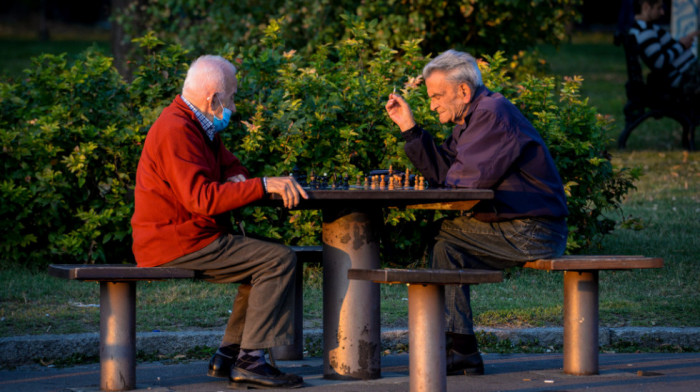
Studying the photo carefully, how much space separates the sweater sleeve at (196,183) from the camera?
471cm

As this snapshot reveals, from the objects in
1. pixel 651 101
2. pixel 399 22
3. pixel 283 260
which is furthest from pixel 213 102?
pixel 651 101

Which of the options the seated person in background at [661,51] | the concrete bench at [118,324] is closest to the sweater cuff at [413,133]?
the concrete bench at [118,324]

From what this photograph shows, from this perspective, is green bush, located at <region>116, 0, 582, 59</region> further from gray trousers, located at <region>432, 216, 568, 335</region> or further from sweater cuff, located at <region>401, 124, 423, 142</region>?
gray trousers, located at <region>432, 216, 568, 335</region>

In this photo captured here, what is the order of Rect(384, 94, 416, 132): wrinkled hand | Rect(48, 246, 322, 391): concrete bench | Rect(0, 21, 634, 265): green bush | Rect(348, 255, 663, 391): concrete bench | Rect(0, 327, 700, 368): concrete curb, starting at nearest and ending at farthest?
Rect(348, 255, 663, 391): concrete bench < Rect(48, 246, 322, 391): concrete bench < Rect(384, 94, 416, 132): wrinkled hand < Rect(0, 327, 700, 368): concrete curb < Rect(0, 21, 634, 265): green bush

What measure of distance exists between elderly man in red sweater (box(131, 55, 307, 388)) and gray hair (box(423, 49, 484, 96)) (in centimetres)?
108

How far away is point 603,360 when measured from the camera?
227 inches

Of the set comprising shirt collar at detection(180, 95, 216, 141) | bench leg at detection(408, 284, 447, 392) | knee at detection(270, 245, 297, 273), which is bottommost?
bench leg at detection(408, 284, 447, 392)

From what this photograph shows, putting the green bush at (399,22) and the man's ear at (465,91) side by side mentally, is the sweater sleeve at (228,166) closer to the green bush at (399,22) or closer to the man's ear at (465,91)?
the man's ear at (465,91)

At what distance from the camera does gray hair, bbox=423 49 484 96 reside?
5.36 m

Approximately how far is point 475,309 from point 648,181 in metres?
6.33

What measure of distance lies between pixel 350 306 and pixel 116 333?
1.11m

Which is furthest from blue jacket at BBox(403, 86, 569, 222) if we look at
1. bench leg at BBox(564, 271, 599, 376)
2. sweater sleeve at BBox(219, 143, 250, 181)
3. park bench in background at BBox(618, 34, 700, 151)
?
park bench in background at BBox(618, 34, 700, 151)

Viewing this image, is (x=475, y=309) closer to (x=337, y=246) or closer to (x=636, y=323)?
(x=636, y=323)

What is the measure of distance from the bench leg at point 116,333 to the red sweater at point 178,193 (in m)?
0.20
